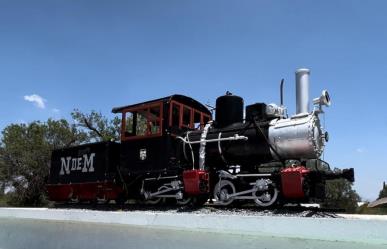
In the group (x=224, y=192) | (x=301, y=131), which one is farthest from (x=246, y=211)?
(x=301, y=131)

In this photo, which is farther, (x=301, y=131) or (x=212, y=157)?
(x=212, y=157)

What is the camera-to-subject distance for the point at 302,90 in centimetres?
779

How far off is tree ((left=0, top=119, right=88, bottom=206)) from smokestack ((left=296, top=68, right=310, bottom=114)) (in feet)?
59.6

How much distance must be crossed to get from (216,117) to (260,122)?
119 centimetres

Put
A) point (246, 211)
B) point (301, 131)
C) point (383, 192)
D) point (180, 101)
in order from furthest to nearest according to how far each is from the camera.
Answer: point (383, 192) → point (180, 101) → point (301, 131) → point (246, 211)

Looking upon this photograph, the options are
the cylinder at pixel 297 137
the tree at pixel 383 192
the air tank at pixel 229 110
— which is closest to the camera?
the cylinder at pixel 297 137

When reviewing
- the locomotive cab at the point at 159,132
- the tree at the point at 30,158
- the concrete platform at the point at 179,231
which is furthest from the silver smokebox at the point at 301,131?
the tree at the point at 30,158

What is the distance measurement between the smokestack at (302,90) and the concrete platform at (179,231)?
7.83 feet

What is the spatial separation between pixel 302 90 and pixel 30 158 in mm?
19518

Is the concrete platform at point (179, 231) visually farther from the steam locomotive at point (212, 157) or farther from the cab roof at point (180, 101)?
the cab roof at point (180, 101)

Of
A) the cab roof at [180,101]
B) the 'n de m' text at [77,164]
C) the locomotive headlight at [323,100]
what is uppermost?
the cab roof at [180,101]

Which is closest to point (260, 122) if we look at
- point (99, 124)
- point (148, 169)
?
point (148, 169)

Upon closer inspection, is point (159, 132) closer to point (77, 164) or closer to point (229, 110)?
point (229, 110)

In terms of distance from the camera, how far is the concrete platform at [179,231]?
15.2 feet
